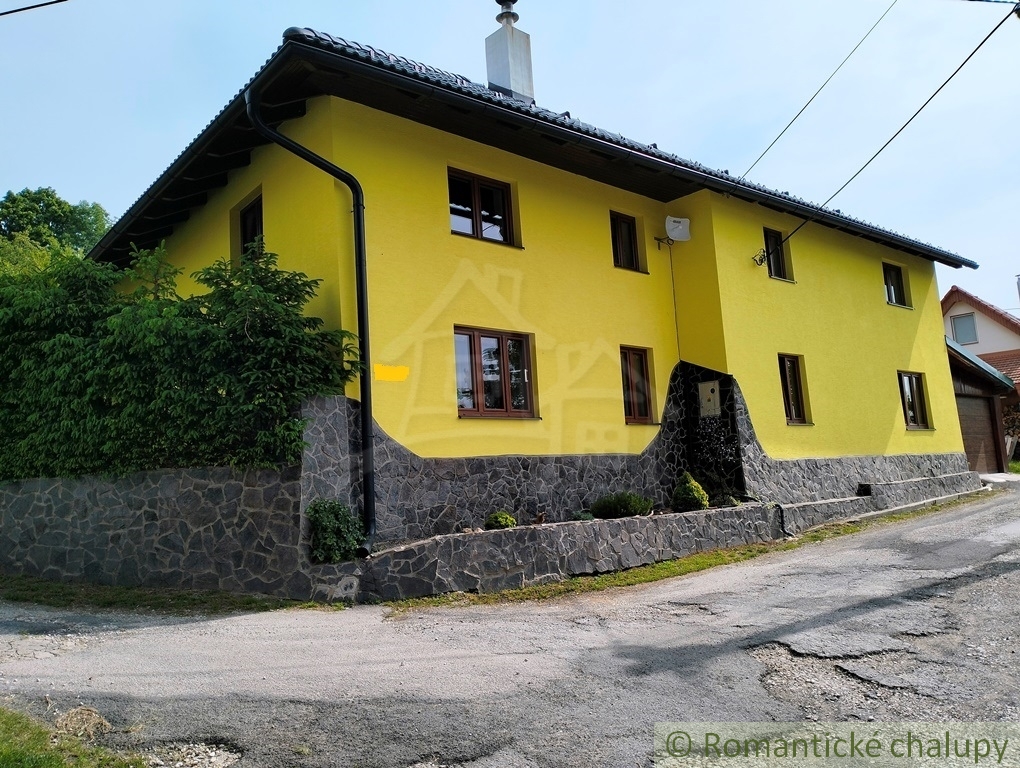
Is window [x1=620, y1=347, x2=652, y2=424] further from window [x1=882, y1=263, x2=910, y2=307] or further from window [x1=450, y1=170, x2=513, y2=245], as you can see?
window [x1=882, y1=263, x2=910, y2=307]

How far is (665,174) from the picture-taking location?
1345 cm

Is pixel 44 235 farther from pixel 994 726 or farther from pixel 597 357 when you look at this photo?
pixel 994 726

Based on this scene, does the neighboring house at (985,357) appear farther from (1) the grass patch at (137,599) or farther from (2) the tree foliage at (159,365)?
(1) the grass patch at (137,599)

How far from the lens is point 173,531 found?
9188mm

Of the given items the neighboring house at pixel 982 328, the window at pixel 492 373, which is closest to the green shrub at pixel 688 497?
the window at pixel 492 373

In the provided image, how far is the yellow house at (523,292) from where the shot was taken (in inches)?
393

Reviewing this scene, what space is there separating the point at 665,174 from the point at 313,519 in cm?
852

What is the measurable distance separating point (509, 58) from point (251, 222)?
5.47 meters

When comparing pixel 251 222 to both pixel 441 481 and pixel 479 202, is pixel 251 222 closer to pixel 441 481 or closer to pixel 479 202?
pixel 479 202

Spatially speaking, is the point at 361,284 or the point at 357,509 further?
the point at 361,284

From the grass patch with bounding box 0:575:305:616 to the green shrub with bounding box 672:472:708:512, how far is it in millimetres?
6471

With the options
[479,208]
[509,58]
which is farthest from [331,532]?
[509,58]

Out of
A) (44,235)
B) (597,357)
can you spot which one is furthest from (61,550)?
(44,235)

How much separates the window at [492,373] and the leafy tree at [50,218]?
23521mm
